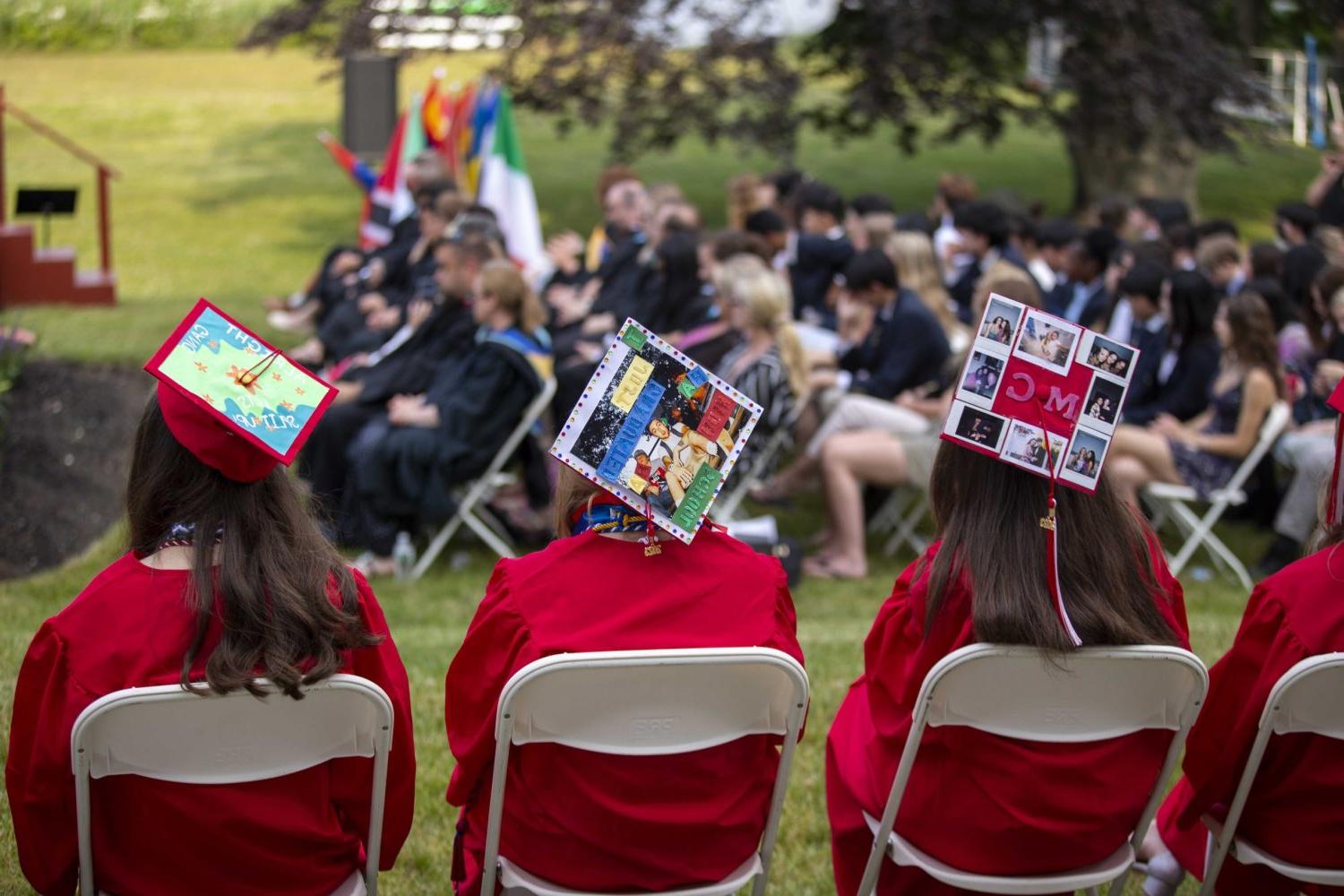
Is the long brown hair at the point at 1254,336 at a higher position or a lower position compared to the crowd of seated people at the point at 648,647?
lower

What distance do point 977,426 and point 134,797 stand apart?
183 centimetres

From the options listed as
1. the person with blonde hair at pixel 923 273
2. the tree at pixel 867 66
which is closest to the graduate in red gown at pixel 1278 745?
the person with blonde hair at pixel 923 273

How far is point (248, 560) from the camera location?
2.76 m

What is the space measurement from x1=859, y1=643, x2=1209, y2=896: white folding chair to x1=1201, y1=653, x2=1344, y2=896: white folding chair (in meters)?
0.15

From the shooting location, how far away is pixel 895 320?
26.4 feet

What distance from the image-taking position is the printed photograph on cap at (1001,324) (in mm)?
→ 3012

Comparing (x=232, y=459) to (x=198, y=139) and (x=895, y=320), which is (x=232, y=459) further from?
(x=198, y=139)

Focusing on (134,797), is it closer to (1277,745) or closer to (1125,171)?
(1277,745)

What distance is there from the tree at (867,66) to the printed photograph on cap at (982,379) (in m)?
13.1

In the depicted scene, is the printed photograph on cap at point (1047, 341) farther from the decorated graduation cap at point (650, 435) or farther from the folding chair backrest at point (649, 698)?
the folding chair backrest at point (649, 698)

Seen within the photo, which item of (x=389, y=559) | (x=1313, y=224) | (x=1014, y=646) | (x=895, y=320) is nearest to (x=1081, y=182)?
(x=1313, y=224)

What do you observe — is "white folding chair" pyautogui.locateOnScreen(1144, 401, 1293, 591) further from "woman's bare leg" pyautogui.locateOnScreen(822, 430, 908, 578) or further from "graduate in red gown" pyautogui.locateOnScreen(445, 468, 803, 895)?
"graduate in red gown" pyautogui.locateOnScreen(445, 468, 803, 895)

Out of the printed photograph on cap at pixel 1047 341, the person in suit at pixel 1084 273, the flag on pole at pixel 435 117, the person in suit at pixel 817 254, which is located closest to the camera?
the printed photograph on cap at pixel 1047 341

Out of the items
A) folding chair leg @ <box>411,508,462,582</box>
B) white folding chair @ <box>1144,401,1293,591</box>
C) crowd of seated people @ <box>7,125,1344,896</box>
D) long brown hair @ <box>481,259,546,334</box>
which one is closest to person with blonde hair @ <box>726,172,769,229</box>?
long brown hair @ <box>481,259,546,334</box>
